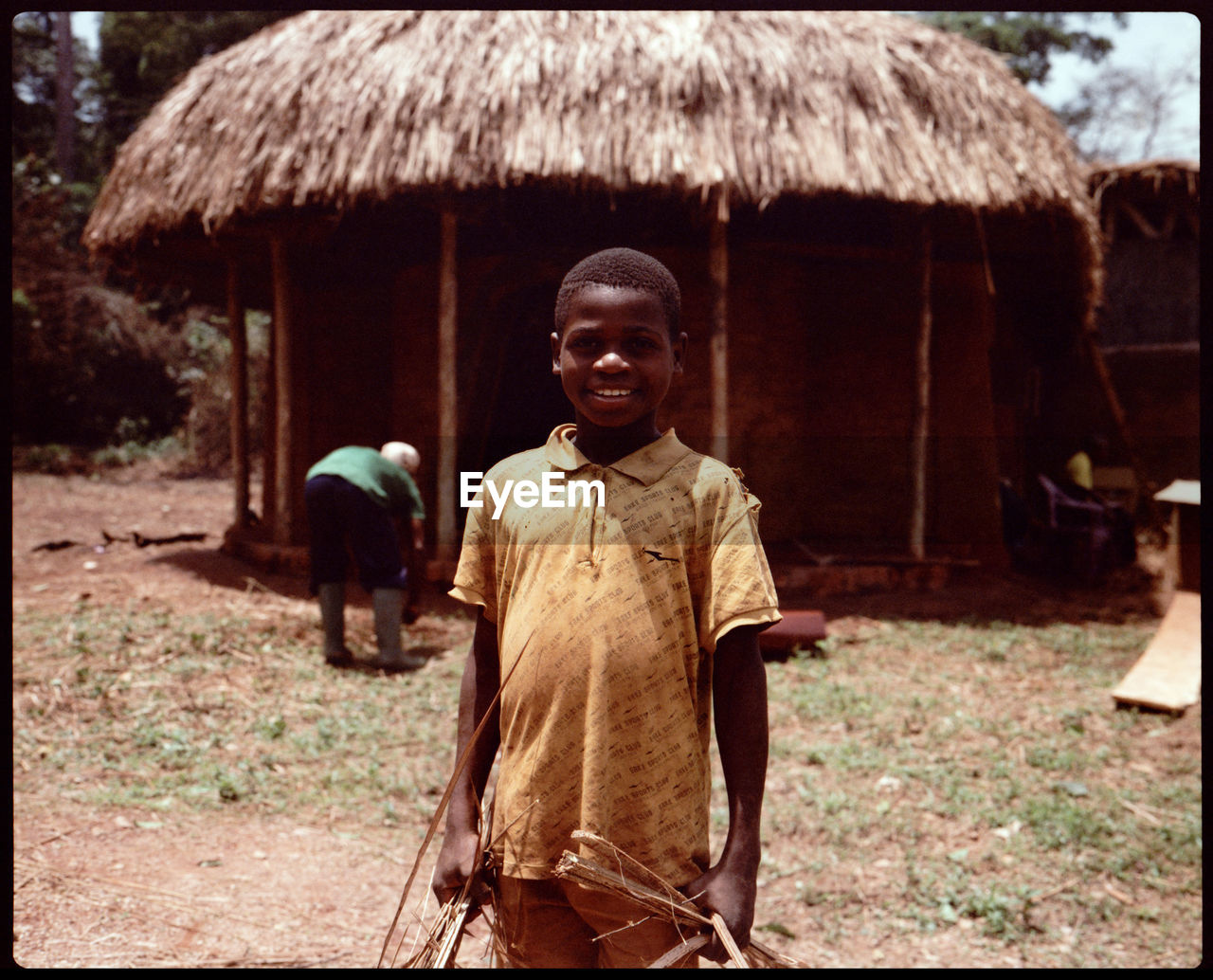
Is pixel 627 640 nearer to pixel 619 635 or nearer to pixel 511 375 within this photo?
pixel 619 635

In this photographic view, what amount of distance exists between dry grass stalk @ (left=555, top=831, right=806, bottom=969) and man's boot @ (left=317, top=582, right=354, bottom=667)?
→ 3.97m

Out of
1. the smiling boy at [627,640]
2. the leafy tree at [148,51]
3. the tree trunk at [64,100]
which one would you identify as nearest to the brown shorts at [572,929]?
the smiling boy at [627,640]

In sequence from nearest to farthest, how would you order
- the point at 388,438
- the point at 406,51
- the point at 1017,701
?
the point at 1017,701, the point at 406,51, the point at 388,438

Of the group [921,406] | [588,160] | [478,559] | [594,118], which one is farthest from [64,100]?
[478,559]

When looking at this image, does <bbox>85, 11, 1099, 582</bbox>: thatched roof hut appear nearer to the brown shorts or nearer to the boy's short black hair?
the boy's short black hair

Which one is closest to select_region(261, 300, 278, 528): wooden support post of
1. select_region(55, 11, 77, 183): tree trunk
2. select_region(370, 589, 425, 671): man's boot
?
select_region(370, 589, 425, 671): man's boot

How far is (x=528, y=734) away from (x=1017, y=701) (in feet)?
13.5

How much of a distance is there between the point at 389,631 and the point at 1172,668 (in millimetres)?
3971

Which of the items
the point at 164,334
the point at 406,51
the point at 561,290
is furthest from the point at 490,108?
the point at 164,334

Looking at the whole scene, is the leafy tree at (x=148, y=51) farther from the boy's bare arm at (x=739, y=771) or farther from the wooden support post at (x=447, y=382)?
the boy's bare arm at (x=739, y=771)

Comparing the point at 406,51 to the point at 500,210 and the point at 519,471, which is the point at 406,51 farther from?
the point at 519,471

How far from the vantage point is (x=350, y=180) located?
5.88m

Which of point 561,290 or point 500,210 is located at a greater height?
point 500,210

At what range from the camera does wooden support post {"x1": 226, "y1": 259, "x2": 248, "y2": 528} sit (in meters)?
8.23
